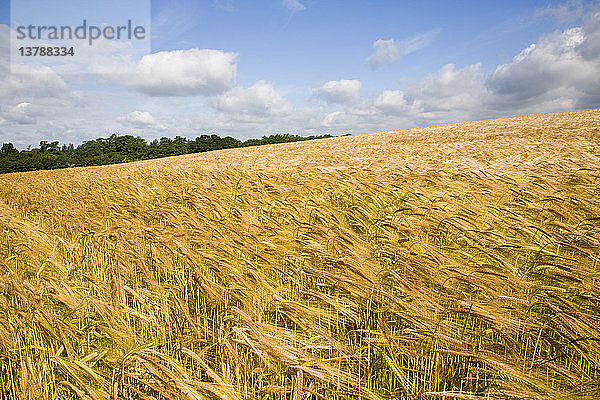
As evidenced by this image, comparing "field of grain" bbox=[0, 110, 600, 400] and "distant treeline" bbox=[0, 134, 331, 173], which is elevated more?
"distant treeline" bbox=[0, 134, 331, 173]

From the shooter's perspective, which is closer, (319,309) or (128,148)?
(319,309)

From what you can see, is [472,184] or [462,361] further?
[472,184]

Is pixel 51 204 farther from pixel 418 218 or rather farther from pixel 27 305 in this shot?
pixel 418 218

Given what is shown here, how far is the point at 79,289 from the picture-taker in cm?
199

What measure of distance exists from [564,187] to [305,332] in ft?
9.90

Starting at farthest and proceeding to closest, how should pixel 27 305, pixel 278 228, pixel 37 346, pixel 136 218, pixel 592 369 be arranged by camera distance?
pixel 136 218
pixel 278 228
pixel 27 305
pixel 37 346
pixel 592 369

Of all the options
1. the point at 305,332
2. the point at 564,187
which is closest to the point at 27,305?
the point at 305,332

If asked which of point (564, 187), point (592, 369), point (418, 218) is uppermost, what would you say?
point (564, 187)

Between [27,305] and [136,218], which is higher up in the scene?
[136,218]

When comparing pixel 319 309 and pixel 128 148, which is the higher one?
pixel 128 148

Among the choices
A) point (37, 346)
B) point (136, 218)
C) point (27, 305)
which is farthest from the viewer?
point (136, 218)

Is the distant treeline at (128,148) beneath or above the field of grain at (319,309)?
above

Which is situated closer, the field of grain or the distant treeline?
the field of grain

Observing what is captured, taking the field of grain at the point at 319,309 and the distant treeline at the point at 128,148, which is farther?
the distant treeline at the point at 128,148
